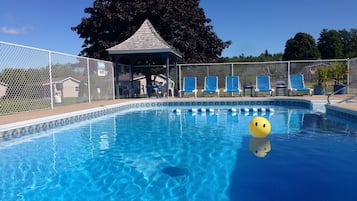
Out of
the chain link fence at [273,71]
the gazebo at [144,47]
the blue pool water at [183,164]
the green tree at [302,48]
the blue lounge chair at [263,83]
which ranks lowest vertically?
the blue pool water at [183,164]

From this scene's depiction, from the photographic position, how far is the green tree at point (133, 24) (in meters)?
19.8

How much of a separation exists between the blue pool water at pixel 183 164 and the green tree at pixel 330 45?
172 ft

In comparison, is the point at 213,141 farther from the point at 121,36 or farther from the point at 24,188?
the point at 121,36

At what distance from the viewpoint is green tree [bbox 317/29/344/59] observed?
52.9 m

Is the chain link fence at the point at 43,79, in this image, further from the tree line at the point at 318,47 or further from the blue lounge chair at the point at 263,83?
the tree line at the point at 318,47

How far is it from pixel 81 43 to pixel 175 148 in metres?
19.1

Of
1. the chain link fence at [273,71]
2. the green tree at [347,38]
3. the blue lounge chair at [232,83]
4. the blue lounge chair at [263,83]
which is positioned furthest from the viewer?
the green tree at [347,38]

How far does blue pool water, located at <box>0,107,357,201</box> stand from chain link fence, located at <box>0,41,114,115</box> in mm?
2983

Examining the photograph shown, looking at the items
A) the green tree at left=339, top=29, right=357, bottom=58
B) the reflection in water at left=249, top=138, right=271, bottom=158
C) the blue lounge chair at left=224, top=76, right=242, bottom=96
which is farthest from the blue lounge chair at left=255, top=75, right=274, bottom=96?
the green tree at left=339, top=29, right=357, bottom=58

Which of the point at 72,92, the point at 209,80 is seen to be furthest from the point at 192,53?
the point at 72,92

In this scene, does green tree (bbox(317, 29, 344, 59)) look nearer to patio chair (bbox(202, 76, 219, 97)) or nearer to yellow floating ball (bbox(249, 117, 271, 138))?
patio chair (bbox(202, 76, 219, 97))

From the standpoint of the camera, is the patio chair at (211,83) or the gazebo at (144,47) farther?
the patio chair at (211,83)

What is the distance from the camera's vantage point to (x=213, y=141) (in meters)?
6.00

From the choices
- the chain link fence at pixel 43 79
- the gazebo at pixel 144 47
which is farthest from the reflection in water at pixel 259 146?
the gazebo at pixel 144 47
